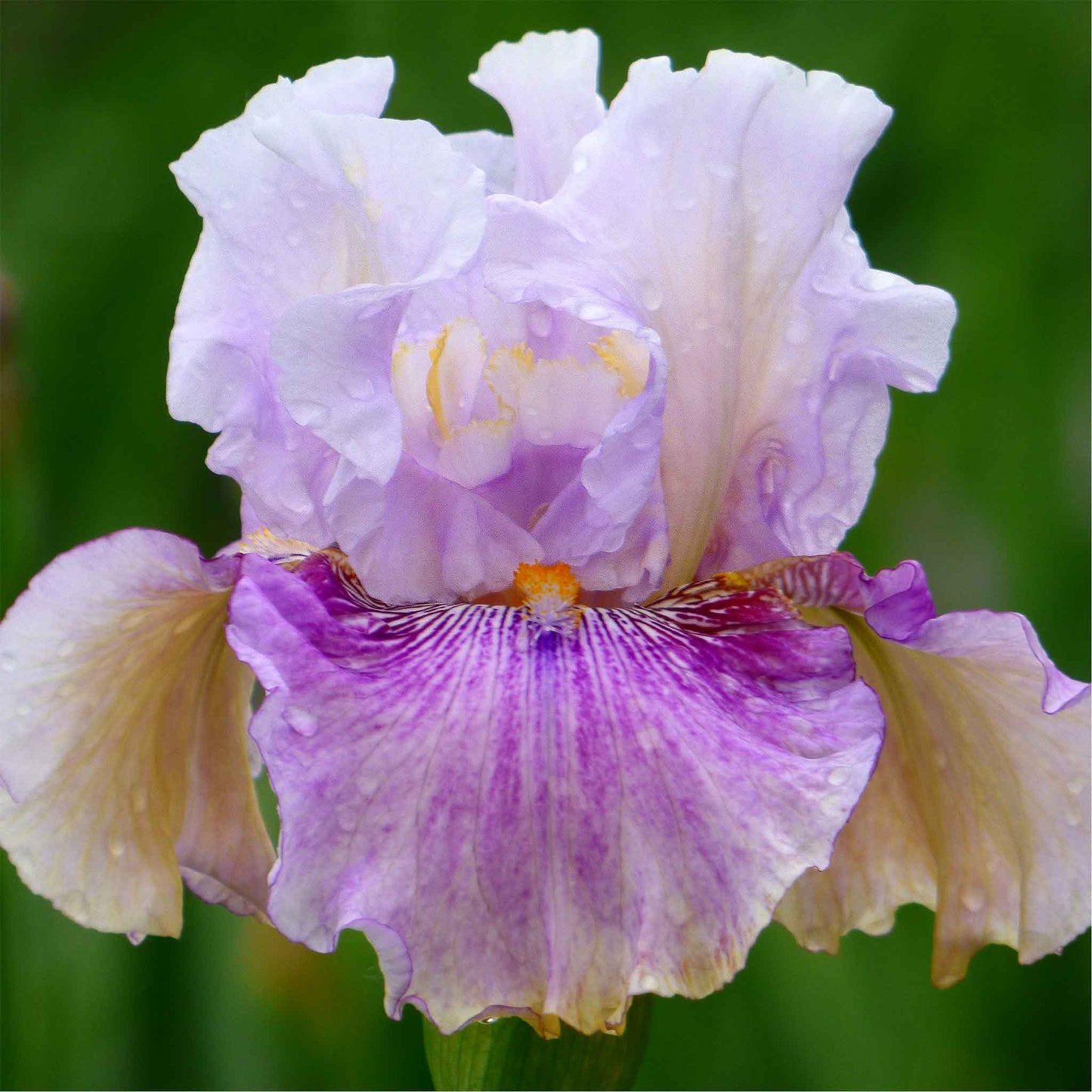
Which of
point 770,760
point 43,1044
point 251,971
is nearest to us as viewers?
point 770,760

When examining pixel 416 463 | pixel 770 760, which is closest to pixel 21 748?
pixel 416 463

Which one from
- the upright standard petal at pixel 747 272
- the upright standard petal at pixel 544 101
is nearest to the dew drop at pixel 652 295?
the upright standard petal at pixel 747 272

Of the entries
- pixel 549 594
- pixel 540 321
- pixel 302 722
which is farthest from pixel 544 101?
pixel 302 722

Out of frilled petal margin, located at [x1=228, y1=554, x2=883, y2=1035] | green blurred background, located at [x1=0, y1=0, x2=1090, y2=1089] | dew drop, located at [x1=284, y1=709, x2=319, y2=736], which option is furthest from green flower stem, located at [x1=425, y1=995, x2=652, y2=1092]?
green blurred background, located at [x1=0, y1=0, x2=1090, y2=1089]

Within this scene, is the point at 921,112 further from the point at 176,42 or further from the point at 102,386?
the point at 102,386

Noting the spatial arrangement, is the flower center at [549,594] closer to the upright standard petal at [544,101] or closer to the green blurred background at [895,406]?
the upright standard petal at [544,101]

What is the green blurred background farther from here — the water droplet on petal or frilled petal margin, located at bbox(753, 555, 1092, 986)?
the water droplet on petal
